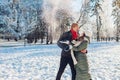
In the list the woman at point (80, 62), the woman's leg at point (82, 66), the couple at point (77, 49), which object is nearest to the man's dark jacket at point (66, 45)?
the couple at point (77, 49)

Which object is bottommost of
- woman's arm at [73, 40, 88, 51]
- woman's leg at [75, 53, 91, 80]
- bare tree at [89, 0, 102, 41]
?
woman's leg at [75, 53, 91, 80]

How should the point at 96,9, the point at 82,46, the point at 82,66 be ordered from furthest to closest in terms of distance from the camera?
the point at 96,9 < the point at 82,66 < the point at 82,46

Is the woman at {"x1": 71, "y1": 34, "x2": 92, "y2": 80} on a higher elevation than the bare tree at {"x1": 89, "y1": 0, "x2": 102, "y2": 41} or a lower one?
lower

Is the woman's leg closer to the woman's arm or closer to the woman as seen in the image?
the woman

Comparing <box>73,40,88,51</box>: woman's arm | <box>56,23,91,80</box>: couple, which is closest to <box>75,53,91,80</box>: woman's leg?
<box>56,23,91,80</box>: couple

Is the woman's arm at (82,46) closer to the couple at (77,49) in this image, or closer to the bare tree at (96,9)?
the couple at (77,49)

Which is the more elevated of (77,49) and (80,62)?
(77,49)

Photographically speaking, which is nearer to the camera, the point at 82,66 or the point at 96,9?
the point at 82,66

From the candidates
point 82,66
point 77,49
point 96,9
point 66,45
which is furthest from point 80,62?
point 96,9

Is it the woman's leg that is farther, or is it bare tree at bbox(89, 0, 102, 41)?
bare tree at bbox(89, 0, 102, 41)

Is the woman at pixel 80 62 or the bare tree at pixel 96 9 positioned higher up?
the bare tree at pixel 96 9

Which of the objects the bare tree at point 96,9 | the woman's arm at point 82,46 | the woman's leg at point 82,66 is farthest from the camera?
the bare tree at point 96,9

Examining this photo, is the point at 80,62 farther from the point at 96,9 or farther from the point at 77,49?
the point at 96,9

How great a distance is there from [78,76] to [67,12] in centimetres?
4454
